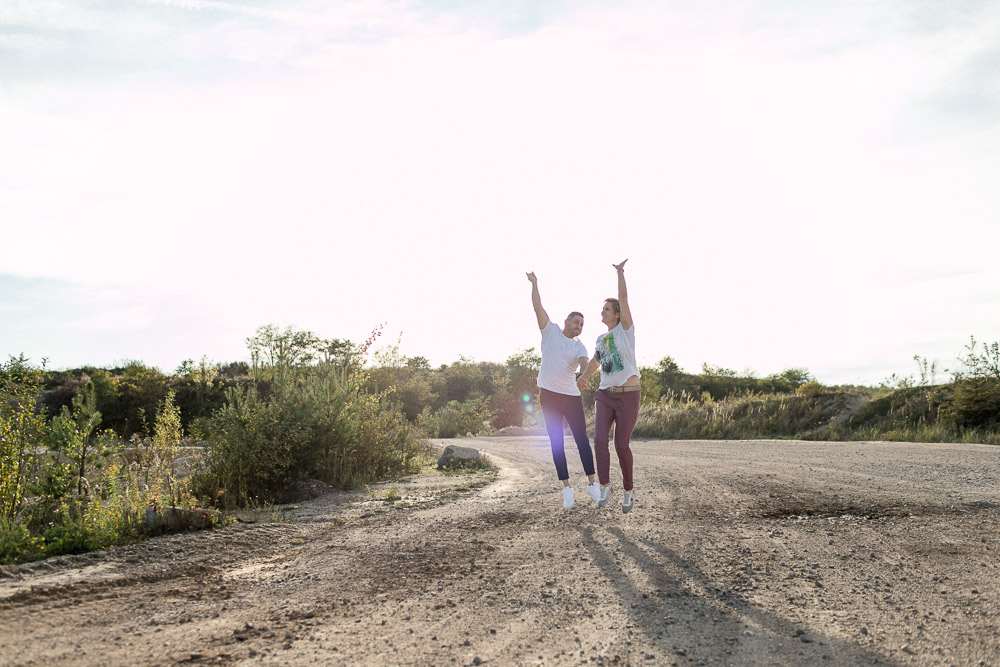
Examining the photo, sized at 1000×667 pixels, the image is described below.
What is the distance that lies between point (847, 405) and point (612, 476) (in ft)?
42.1

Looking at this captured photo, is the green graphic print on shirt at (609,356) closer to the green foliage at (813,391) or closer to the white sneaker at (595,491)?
the white sneaker at (595,491)

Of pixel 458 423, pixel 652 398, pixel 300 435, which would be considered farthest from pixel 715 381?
pixel 300 435

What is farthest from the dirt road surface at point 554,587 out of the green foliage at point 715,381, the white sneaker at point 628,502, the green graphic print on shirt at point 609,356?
the green foliage at point 715,381

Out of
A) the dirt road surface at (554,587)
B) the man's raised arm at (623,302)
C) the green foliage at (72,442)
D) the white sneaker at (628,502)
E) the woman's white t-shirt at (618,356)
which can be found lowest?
the dirt road surface at (554,587)

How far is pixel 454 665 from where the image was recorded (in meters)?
3.40

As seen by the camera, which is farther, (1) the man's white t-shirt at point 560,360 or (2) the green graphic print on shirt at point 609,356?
(1) the man's white t-shirt at point 560,360

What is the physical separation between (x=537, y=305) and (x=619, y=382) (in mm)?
1404

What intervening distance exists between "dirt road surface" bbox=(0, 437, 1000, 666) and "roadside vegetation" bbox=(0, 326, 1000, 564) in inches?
44.3

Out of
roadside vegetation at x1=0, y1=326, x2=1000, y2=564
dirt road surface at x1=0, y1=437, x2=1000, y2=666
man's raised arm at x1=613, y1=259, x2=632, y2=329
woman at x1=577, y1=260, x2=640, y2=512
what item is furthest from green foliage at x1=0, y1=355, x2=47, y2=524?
man's raised arm at x1=613, y1=259, x2=632, y2=329

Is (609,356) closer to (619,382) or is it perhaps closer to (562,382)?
(619,382)

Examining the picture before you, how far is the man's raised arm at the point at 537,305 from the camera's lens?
786 cm

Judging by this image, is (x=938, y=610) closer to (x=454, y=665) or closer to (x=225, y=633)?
(x=454, y=665)

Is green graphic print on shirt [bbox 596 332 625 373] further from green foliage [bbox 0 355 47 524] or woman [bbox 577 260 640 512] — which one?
green foliage [bbox 0 355 47 524]

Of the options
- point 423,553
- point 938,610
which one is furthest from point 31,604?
point 938,610
